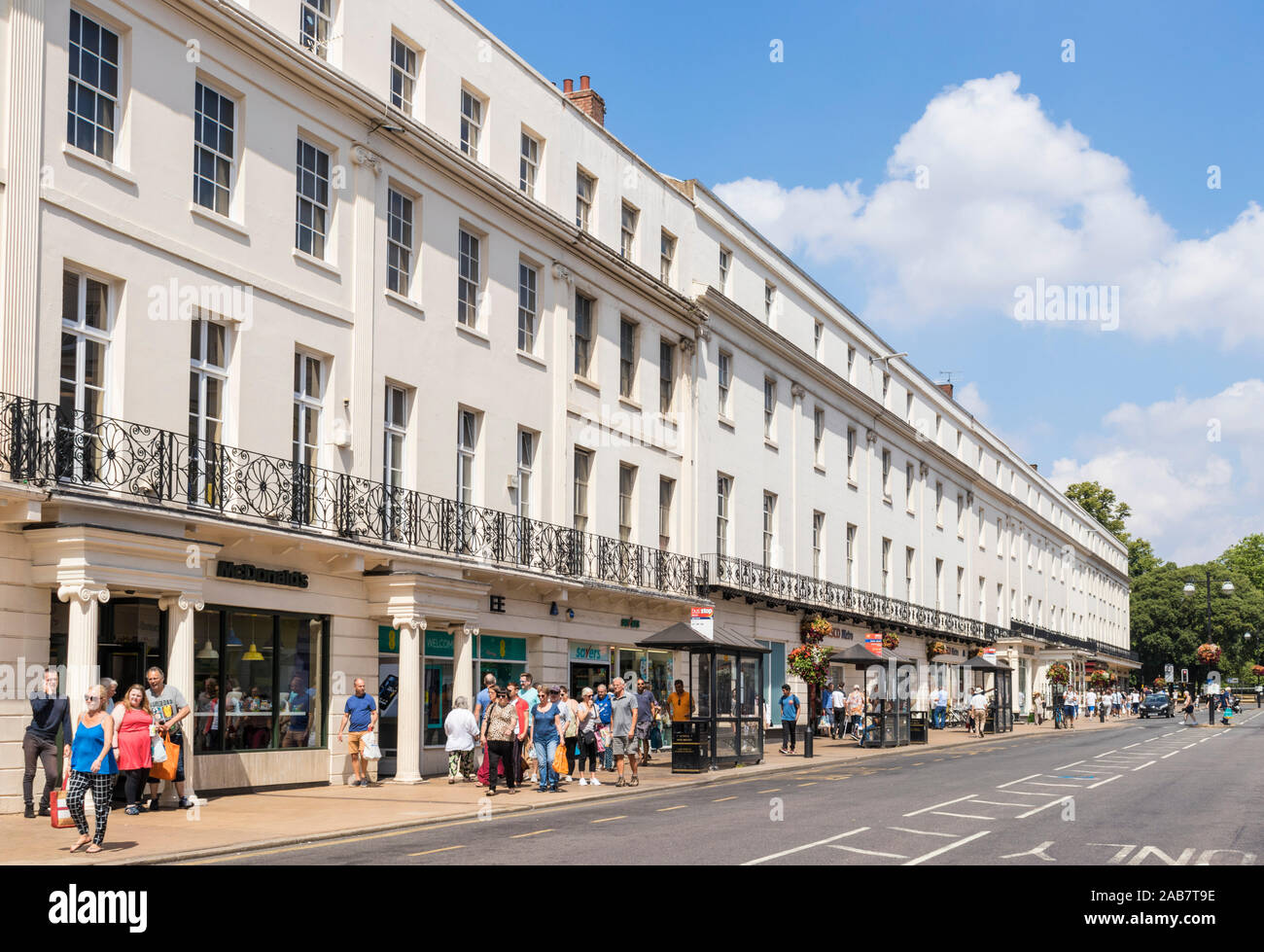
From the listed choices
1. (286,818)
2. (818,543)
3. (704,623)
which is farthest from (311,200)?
(818,543)

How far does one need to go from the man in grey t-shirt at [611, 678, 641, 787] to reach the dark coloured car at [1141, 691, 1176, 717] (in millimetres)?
54424

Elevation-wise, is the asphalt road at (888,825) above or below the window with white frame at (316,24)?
below

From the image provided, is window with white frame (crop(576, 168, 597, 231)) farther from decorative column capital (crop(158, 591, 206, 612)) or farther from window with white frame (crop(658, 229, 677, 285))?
decorative column capital (crop(158, 591, 206, 612))

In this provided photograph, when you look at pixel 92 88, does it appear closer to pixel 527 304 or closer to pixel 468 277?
pixel 468 277

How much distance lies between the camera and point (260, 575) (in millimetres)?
20219

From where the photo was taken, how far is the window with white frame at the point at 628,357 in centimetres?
3241

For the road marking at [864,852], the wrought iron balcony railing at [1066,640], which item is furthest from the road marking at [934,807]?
the wrought iron balcony railing at [1066,640]

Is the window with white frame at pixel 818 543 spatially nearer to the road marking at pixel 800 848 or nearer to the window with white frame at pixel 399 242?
the window with white frame at pixel 399 242

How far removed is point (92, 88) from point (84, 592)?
22.6ft

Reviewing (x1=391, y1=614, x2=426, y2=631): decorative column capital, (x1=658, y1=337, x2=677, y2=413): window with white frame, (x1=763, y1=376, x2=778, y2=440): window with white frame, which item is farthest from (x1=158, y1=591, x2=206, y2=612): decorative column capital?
(x1=763, y1=376, x2=778, y2=440): window with white frame

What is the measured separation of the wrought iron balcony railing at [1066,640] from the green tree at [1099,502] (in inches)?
453

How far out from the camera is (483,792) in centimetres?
2053
